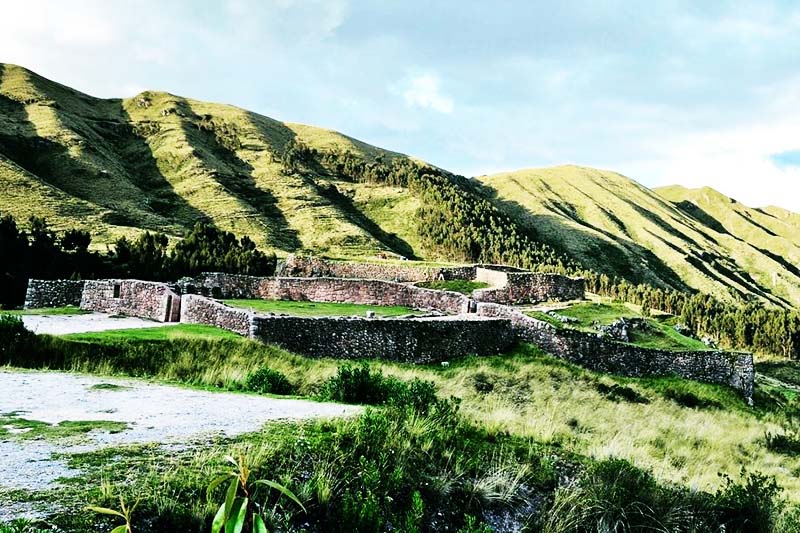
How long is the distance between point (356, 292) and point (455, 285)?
9.89 metres

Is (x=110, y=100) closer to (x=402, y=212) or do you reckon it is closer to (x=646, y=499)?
(x=402, y=212)

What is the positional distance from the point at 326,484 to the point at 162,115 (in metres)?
168

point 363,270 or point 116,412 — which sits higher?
point 363,270

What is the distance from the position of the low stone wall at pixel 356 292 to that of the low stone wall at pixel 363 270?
537 inches

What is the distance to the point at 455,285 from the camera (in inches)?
1551

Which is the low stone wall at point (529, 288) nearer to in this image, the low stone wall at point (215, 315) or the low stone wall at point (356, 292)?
the low stone wall at point (356, 292)

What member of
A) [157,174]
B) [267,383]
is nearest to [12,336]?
[267,383]

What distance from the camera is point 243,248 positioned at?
5269cm

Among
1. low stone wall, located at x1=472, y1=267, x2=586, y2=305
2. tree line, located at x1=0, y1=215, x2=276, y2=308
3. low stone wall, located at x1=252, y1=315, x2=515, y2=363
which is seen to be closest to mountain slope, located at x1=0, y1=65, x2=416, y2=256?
tree line, located at x1=0, y1=215, x2=276, y2=308

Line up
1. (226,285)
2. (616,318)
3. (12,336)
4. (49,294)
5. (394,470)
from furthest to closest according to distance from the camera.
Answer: (226,285) → (616,318) → (49,294) → (12,336) → (394,470)

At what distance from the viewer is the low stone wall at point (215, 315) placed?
1784cm

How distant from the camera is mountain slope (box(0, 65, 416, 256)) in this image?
78562mm

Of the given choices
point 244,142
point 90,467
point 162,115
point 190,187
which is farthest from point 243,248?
point 162,115

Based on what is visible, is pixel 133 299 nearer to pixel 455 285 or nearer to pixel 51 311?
pixel 51 311
